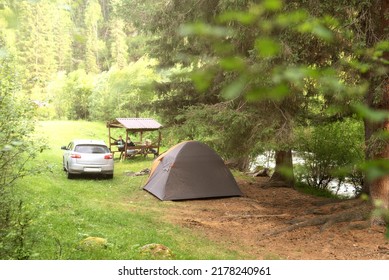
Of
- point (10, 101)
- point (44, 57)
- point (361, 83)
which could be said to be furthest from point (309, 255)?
point (44, 57)

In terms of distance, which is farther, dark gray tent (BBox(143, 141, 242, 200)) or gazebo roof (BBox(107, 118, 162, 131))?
gazebo roof (BBox(107, 118, 162, 131))

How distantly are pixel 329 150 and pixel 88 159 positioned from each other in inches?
321

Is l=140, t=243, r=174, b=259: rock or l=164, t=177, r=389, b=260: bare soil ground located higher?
l=140, t=243, r=174, b=259: rock

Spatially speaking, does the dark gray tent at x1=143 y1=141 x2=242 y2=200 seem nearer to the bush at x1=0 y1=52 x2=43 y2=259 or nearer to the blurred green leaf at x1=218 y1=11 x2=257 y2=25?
the bush at x1=0 y1=52 x2=43 y2=259

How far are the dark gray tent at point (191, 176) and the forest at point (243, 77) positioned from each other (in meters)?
0.40

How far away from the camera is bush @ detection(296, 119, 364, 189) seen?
1312cm

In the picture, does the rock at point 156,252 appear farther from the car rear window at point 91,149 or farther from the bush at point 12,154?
the car rear window at point 91,149

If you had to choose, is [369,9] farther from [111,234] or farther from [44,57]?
[44,57]

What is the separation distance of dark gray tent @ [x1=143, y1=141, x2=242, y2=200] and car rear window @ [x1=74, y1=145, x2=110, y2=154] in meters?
2.67

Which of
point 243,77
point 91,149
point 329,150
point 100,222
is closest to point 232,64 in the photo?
point 243,77

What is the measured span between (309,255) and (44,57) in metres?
45.5

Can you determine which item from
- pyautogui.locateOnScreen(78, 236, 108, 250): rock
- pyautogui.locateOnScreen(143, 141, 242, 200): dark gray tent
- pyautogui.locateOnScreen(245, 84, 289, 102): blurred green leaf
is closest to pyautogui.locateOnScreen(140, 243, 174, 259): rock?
pyautogui.locateOnScreen(78, 236, 108, 250): rock

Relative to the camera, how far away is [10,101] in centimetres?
525

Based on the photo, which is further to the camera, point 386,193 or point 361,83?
point 386,193
